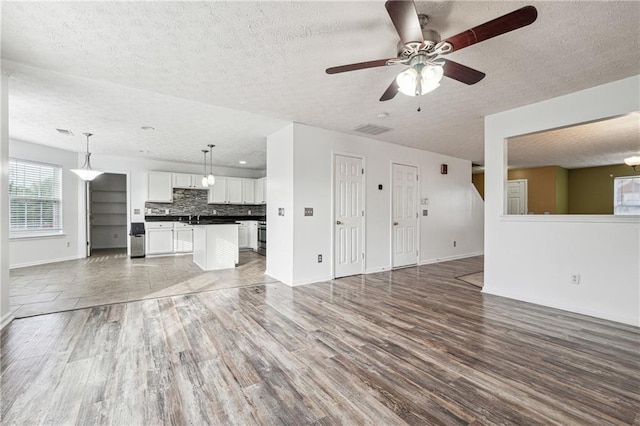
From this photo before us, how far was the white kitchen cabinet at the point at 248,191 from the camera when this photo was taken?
860 cm

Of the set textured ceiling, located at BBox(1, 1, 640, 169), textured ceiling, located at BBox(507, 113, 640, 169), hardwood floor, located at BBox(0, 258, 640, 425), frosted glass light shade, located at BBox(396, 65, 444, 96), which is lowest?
hardwood floor, located at BBox(0, 258, 640, 425)

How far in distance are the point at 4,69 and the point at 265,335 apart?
3.72 meters

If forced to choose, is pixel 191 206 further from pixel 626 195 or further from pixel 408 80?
pixel 626 195

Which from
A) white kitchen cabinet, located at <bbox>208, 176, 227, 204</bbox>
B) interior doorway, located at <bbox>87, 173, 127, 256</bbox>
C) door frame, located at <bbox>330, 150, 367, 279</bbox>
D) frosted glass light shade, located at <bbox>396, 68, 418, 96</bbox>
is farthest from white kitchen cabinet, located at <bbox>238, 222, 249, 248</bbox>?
frosted glass light shade, located at <bbox>396, 68, 418, 96</bbox>

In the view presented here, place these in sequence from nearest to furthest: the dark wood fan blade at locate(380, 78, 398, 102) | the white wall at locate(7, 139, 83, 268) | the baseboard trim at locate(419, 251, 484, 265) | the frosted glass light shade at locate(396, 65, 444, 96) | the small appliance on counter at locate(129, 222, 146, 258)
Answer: the frosted glass light shade at locate(396, 65, 444, 96) < the dark wood fan blade at locate(380, 78, 398, 102) < the white wall at locate(7, 139, 83, 268) < the baseboard trim at locate(419, 251, 484, 265) < the small appliance on counter at locate(129, 222, 146, 258)

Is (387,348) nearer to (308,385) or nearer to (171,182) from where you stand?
(308,385)

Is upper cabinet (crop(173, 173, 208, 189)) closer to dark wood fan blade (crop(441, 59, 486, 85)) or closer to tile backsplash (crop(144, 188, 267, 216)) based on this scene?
tile backsplash (crop(144, 188, 267, 216))

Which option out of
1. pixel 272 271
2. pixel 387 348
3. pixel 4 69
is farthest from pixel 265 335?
pixel 4 69

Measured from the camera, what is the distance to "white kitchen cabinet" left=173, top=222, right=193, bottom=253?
7.44m

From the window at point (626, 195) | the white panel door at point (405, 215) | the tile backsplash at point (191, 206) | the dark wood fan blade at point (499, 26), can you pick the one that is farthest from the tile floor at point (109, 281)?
the window at point (626, 195)

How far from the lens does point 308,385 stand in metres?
1.83

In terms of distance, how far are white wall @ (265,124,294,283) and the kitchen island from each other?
3.66 feet

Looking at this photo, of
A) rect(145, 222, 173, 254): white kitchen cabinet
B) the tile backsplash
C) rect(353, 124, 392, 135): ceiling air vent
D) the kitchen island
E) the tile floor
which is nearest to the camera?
the tile floor

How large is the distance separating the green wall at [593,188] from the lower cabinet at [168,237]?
471 inches
